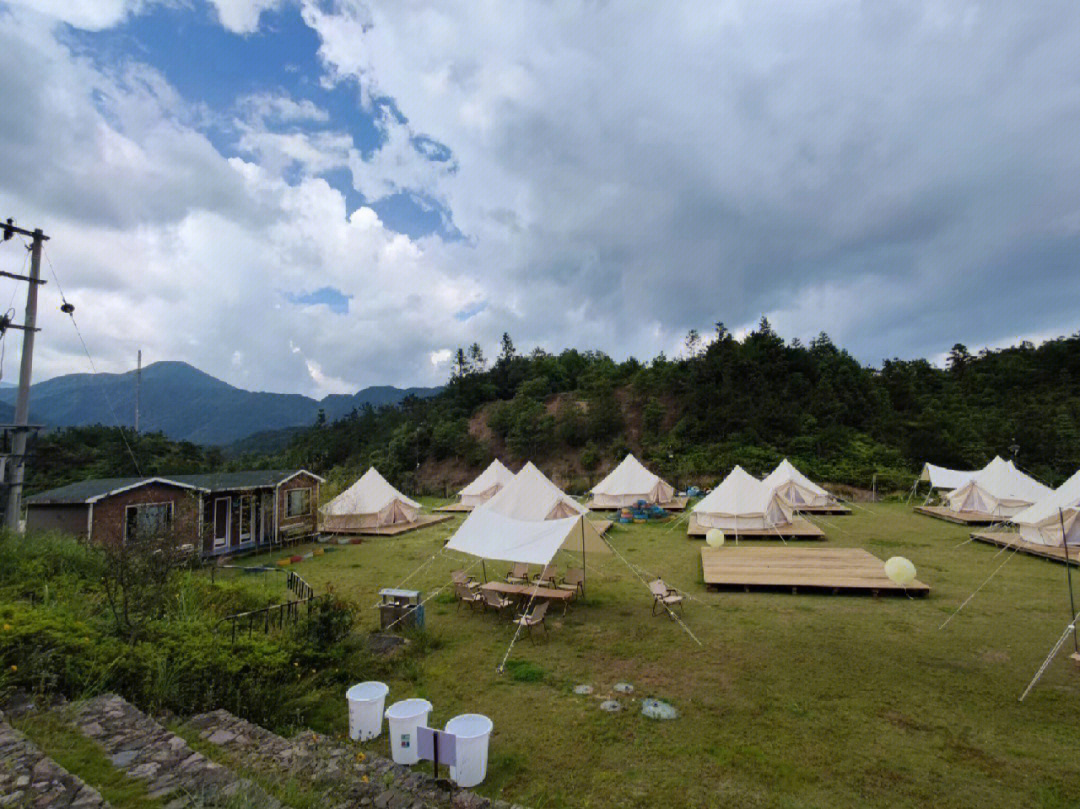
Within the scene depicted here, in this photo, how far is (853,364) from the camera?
45.3 metres

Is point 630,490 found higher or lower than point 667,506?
higher

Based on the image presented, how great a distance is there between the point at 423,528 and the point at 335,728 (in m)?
15.2

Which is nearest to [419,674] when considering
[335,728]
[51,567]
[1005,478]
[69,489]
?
[335,728]

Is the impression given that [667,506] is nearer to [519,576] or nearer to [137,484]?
[519,576]

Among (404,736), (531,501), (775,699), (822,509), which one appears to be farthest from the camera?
(822,509)

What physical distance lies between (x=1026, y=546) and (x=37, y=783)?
1998 centimetres

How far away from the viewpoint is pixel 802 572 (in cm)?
1211

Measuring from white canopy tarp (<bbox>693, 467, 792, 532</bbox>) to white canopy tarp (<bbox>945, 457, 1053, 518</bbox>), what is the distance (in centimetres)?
821

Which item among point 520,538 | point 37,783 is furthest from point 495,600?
point 37,783

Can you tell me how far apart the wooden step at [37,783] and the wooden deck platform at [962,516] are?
2410cm

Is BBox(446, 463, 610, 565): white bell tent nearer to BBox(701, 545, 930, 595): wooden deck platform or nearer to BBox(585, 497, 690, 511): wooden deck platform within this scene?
BBox(701, 545, 930, 595): wooden deck platform

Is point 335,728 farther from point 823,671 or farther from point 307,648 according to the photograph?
point 823,671

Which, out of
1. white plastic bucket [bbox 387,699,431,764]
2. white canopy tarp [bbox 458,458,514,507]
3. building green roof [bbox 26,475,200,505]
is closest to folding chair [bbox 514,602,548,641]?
white plastic bucket [bbox 387,699,431,764]

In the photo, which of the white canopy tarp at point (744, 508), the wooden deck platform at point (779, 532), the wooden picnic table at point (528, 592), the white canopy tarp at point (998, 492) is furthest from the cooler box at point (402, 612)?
the white canopy tarp at point (998, 492)
